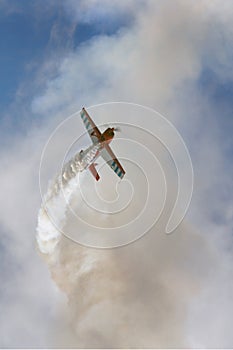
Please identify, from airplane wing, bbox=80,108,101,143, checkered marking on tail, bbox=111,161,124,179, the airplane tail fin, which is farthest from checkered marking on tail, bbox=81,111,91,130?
checkered marking on tail, bbox=111,161,124,179

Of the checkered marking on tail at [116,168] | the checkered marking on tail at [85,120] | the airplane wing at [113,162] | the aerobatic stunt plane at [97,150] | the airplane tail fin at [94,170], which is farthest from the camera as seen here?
the airplane tail fin at [94,170]

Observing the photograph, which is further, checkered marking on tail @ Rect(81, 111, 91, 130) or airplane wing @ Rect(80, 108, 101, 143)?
checkered marking on tail @ Rect(81, 111, 91, 130)

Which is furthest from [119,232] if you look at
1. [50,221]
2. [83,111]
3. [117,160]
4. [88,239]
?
[83,111]

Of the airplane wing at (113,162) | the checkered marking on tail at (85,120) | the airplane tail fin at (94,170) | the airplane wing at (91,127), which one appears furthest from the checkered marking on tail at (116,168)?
the checkered marking on tail at (85,120)

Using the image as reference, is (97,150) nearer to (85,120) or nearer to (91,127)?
(91,127)

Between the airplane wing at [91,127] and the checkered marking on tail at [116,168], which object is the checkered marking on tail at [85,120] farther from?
the checkered marking on tail at [116,168]

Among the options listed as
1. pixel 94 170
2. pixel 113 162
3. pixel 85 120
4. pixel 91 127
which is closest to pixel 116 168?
pixel 113 162

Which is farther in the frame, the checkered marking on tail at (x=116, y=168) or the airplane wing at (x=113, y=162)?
the checkered marking on tail at (x=116, y=168)

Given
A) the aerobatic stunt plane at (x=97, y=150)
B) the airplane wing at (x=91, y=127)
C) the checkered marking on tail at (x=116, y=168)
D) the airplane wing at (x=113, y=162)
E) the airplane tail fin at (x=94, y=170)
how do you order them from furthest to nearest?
the airplane tail fin at (x=94, y=170)
the checkered marking on tail at (x=116, y=168)
the airplane wing at (x=113, y=162)
the airplane wing at (x=91, y=127)
the aerobatic stunt plane at (x=97, y=150)

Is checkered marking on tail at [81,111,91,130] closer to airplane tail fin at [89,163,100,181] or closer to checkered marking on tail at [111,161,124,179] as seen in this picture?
airplane tail fin at [89,163,100,181]
